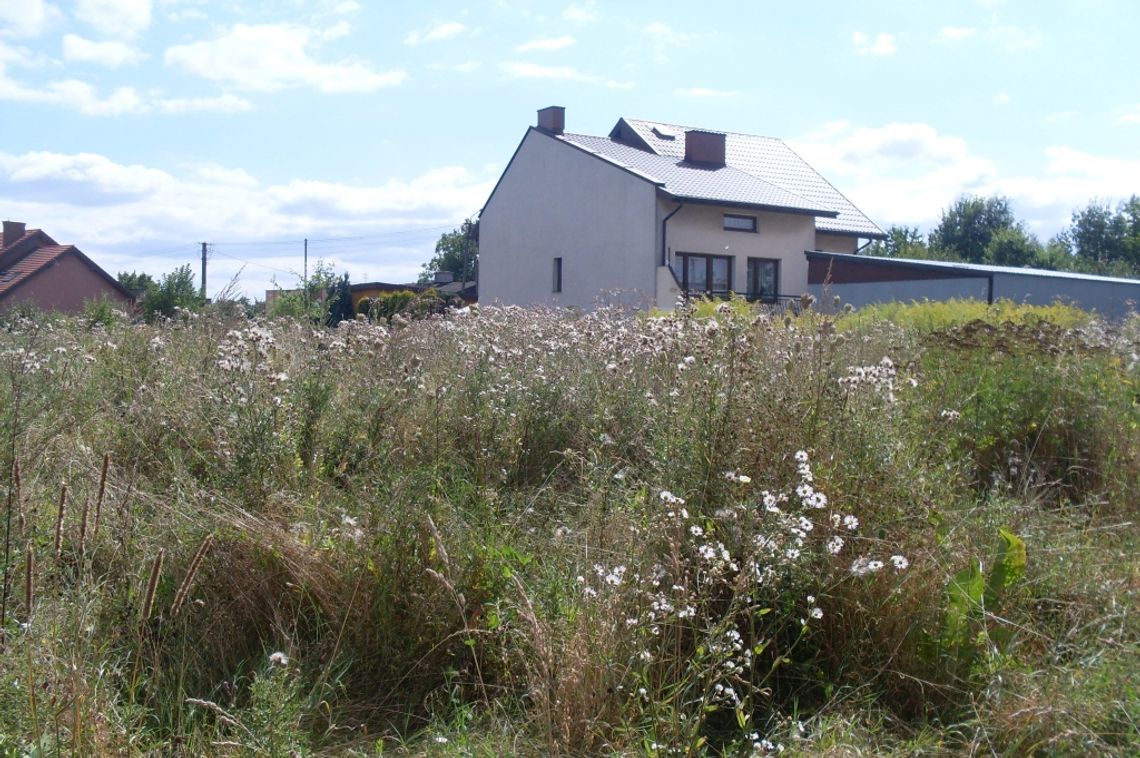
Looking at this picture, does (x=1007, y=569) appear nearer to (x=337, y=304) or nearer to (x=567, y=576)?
(x=567, y=576)

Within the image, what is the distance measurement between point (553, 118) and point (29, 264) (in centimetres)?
2427

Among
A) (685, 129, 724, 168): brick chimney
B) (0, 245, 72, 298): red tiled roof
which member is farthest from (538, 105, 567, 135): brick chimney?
(0, 245, 72, 298): red tiled roof

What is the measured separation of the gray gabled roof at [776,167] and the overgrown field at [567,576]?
1096 inches

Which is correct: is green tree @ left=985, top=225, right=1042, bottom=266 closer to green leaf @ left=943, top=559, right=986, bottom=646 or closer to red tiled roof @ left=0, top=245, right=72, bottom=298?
red tiled roof @ left=0, top=245, right=72, bottom=298

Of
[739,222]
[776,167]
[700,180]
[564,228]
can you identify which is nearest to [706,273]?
[739,222]

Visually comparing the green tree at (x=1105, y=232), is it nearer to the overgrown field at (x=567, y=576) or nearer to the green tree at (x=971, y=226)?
the green tree at (x=971, y=226)

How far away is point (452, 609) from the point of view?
3.83 meters

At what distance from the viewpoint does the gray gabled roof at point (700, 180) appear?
2869 centimetres

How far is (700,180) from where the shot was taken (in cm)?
3012

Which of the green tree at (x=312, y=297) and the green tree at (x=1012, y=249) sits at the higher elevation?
the green tree at (x=1012, y=249)

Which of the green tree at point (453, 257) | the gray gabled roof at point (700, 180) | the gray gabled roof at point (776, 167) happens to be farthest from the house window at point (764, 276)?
the green tree at point (453, 257)

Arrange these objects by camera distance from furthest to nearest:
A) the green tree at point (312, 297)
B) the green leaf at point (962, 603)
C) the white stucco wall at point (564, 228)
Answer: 1. the white stucco wall at point (564, 228)
2. the green tree at point (312, 297)
3. the green leaf at point (962, 603)

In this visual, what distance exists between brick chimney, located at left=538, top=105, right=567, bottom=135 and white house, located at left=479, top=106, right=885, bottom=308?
1.8 inches

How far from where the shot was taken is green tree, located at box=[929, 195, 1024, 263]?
59.8 m
